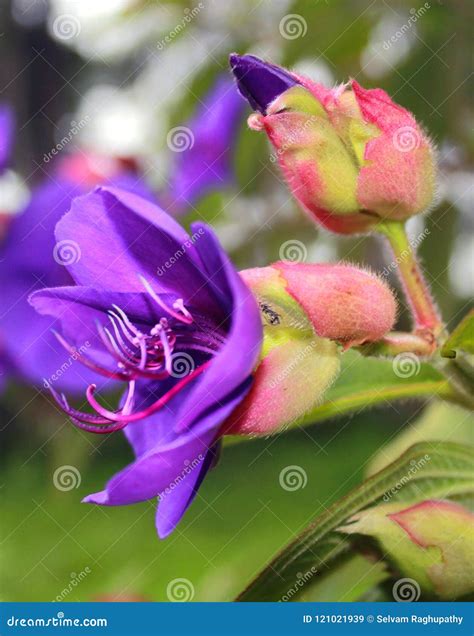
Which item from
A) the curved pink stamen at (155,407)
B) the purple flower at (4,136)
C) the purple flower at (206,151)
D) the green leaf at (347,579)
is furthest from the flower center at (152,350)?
the purple flower at (206,151)

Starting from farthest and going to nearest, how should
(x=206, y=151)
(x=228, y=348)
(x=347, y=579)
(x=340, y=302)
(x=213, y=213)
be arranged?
1. (x=206, y=151)
2. (x=213, y=213)
3. (x=347, y=579)
4. (x=340, y=302)
5. (x=228, y=348)

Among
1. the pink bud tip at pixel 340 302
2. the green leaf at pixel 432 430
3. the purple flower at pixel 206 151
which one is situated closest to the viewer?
the pink bud tip at pixel 340 302

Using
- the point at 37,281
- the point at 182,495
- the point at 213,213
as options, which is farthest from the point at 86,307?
the point at 213,213

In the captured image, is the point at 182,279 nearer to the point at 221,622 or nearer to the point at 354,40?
the point at 221,622

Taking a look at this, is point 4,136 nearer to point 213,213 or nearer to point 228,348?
point 213,213

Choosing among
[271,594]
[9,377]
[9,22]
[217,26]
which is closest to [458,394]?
[271,594]

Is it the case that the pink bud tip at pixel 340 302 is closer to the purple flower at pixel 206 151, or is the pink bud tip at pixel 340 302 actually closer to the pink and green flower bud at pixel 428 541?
the pink and green flower bud at pixel 428 541
